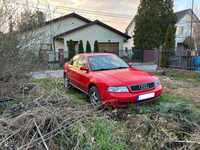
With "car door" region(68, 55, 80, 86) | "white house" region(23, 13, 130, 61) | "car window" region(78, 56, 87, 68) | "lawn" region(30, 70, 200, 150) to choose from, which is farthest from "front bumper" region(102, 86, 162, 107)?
"white house" region(23, 13, 130, 61)

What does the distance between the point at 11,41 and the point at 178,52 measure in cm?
1034

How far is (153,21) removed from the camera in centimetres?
2634

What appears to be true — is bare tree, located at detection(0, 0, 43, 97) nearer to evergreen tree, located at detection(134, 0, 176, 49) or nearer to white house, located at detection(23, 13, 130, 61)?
white house, located at detection(23, 13, 130, 61)

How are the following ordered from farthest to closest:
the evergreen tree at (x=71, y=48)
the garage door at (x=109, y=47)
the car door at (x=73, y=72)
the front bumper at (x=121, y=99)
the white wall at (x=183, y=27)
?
the white wall at (x=183, y=27) < the garage door at (x=109, y=47) < the evergreen tree at (x=71, y=48) < the car door at (x=73, y=72) < the front bumper at (x=121, y=99)

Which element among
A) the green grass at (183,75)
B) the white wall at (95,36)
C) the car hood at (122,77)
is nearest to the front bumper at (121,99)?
the car hood at (122,77)

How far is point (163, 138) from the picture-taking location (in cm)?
372

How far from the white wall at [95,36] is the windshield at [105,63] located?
17.7m

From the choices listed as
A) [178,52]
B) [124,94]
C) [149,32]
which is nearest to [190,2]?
[149,32]

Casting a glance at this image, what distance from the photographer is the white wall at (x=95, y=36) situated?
24959 millimetres

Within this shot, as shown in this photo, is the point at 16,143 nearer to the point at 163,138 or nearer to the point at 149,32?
the point at 163,138

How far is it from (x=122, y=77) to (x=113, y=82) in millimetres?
347

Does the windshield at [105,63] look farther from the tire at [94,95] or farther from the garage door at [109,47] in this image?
the garage door at [109,47]

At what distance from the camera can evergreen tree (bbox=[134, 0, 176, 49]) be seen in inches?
1037

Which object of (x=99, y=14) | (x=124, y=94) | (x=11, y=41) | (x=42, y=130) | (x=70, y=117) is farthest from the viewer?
(x=99, y=14)
